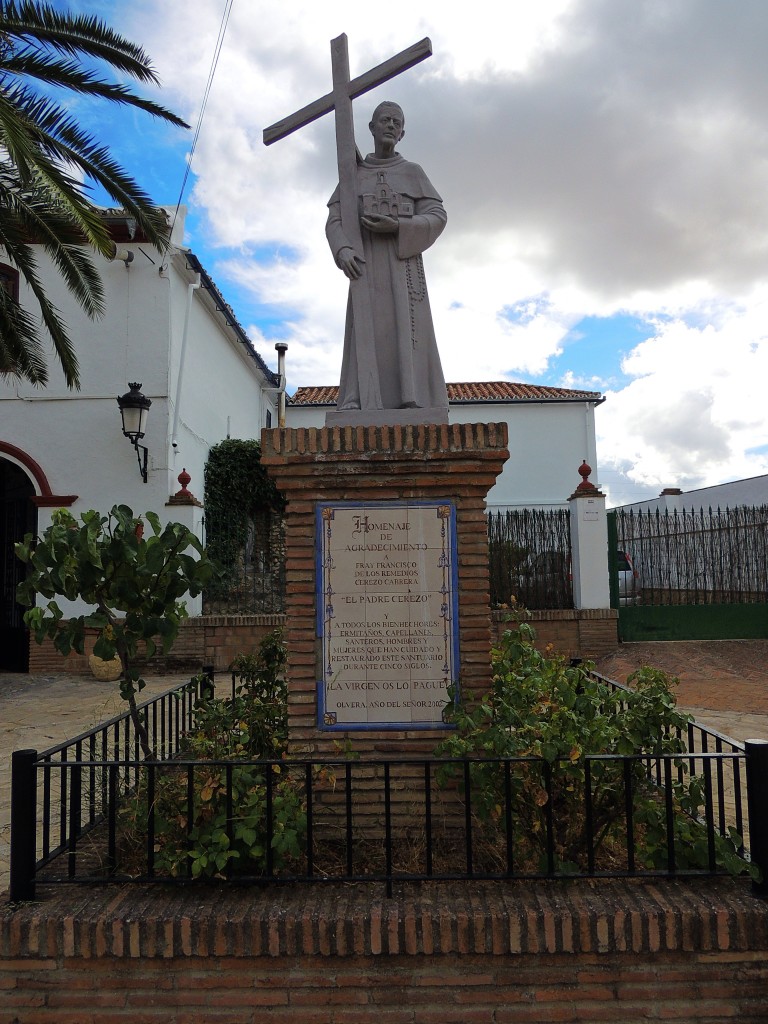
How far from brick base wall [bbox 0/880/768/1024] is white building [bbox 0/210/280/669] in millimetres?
8362

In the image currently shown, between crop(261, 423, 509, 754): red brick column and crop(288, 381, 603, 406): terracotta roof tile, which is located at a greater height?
crop(288, 381, 603, 406): terracotta roof tile

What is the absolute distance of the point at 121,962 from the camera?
8.84ft

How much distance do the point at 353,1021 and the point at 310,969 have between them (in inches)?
9.2

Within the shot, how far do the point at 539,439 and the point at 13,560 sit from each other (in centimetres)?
1303

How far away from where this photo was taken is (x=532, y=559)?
36.2ft

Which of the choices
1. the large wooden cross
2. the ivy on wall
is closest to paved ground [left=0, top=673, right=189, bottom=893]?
the ivy on wall

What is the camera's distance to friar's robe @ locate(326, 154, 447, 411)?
13.0 feet

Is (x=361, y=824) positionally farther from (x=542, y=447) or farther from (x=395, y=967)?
(x=542, y=447)

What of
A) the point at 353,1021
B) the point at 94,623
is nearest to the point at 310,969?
the point at 353,1021

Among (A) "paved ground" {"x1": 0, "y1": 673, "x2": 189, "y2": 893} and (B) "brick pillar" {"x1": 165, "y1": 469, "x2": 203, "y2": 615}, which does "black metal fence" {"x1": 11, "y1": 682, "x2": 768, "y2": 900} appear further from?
(B) "brick pillar" {"x1": 165, "y1": 469, "x2": 203, "y2": 615}

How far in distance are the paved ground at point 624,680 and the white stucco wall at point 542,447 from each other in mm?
8972

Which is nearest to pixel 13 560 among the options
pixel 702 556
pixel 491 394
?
pixel 702 556

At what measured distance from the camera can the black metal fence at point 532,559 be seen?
10.9 metres

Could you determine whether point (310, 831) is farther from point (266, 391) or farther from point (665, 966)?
point (266, 391)
